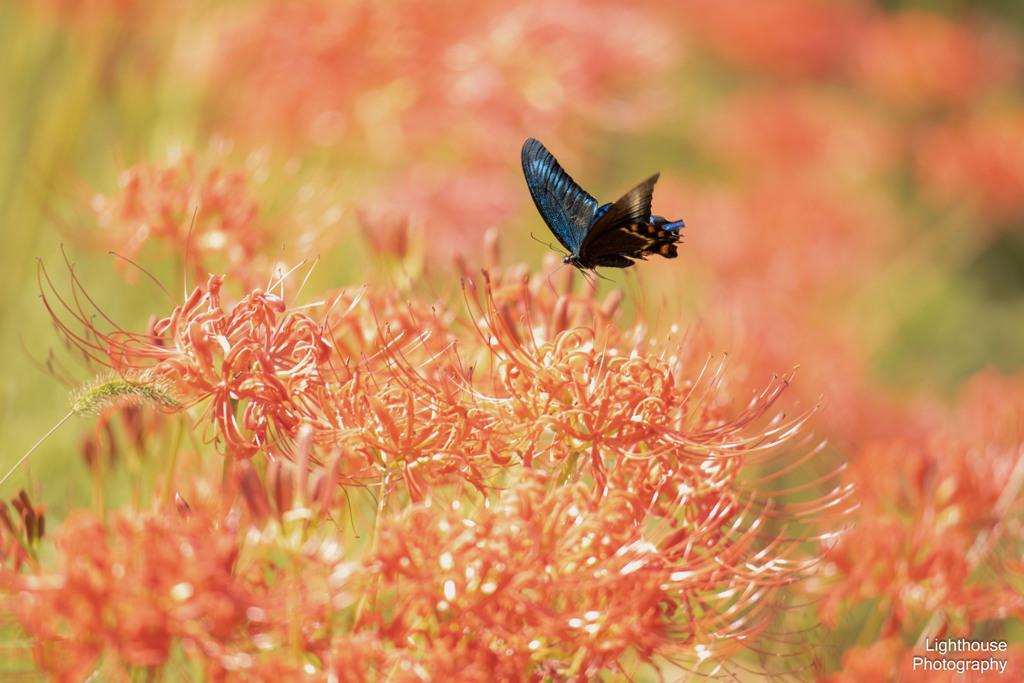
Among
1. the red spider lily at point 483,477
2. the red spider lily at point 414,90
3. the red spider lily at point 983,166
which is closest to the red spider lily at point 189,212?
the red spider lily at point 483,477

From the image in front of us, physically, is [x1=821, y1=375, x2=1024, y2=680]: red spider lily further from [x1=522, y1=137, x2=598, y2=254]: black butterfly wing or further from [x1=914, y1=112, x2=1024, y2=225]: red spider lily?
[x1=914, y1=112, x2=1024, y2=225]: red spider lily

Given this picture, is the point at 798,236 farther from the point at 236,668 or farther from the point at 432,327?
the point at 236,668

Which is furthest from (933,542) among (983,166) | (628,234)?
(983,166)

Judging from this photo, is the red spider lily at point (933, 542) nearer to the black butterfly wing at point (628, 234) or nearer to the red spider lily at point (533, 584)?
the red spider lily at point (533, 584)

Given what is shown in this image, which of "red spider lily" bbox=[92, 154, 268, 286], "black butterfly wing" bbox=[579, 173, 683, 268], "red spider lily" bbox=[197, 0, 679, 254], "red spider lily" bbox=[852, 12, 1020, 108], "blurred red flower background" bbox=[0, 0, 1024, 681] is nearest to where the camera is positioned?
"blurred red flower background" bbox=[0, 0, 1024, 681]

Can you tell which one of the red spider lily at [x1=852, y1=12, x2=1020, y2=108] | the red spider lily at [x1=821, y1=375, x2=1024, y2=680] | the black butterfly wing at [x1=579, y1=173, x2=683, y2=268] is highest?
the red spider lily at [x1=852, y1=12, x2=1020, y2=108]

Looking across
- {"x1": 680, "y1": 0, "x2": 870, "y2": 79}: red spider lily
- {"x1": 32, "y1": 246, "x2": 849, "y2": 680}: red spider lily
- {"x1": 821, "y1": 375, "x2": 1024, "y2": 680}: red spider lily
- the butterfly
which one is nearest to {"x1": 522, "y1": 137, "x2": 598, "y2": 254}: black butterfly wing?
the butterfly
